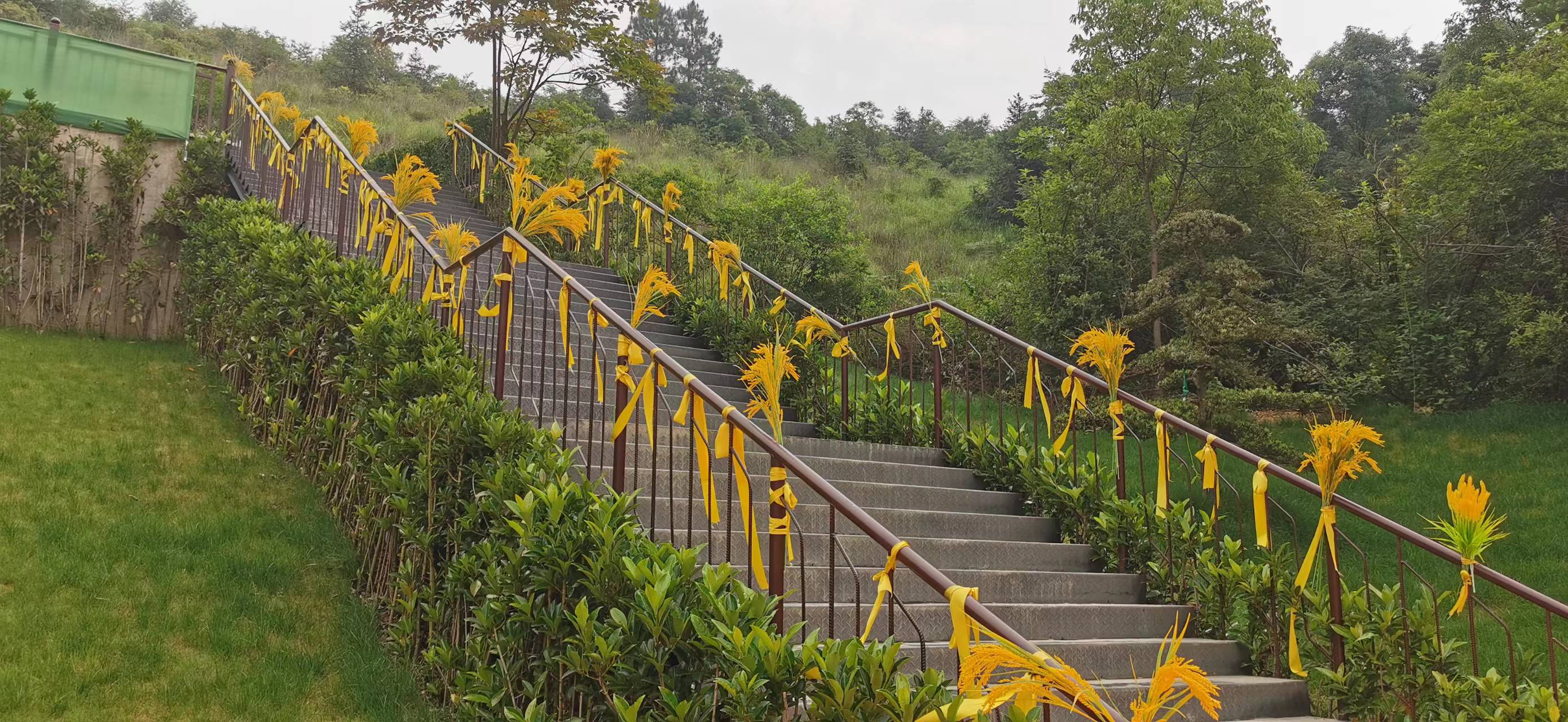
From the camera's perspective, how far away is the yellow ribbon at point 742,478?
10.4ft

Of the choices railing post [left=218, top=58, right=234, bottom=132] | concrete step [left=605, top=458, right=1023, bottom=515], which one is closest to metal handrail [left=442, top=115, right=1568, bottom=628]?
concrete step [left=605, top=458, right=1023, bottom=515]

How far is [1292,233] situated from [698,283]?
10.3m

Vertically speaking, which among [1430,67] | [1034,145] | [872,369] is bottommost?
[872,369]

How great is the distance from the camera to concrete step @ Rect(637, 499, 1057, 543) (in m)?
4.47

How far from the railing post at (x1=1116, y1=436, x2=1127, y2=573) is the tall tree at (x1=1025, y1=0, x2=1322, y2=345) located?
8.26m

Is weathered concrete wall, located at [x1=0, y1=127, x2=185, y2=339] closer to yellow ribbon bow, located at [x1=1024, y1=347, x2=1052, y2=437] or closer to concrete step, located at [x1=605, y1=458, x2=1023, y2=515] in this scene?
concrete step, located at [x1=605, y1=458, x2=1023, y2=515]

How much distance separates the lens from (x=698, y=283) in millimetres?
8852

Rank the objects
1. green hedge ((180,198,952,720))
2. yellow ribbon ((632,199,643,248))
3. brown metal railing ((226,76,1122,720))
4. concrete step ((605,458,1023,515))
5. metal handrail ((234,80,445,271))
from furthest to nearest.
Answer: yellow ribbon ((632,199,643,248)) < metal handrail ((234,80,445,271)) < concrete step ((605,458,1023,515)) < brown metal railing ((226,76,1122,720)) < green hedge ((180,198,952,720))

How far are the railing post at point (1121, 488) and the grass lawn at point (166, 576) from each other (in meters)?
3.32

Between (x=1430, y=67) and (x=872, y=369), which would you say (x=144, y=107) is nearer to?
(x=872, y=369)

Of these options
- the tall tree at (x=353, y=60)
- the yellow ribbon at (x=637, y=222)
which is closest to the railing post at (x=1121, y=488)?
the yellow ribbon at (x=637, y=222)

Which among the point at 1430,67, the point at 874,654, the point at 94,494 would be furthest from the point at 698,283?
the point at 1430,67

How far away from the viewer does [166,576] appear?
463 cm

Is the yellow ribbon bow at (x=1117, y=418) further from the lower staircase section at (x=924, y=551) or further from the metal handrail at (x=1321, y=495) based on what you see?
the lower staircase section at (x=924, y=551)
